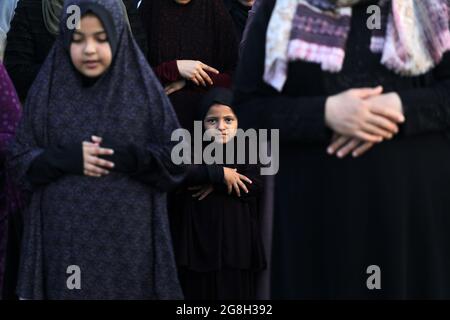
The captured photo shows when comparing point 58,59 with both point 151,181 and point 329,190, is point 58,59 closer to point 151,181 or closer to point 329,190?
point 151,181

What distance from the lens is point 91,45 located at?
2.92 meters

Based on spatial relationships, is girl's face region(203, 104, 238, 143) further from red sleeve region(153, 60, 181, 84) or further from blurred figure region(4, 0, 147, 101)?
blurred figure region(4, 0, 147, 101)

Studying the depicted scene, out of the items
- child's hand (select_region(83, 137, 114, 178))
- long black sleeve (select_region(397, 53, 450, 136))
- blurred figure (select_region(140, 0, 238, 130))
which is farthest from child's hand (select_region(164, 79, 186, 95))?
long black sleeve (select_region(397, 53, 450, 136))

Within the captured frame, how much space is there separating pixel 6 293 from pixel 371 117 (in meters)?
1.93

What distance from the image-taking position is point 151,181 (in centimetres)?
291

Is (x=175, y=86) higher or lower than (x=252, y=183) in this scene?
higher

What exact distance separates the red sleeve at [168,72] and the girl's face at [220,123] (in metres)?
0.23

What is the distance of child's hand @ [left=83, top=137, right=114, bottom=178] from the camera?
9.20 ft

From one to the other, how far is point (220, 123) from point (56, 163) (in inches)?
40.1

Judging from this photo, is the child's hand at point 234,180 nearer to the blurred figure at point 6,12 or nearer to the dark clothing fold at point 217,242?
the dark clothing fold at point 217,242

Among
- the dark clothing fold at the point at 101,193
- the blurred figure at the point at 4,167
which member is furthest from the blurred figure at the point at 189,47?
the blurred figure at the point at 4,167

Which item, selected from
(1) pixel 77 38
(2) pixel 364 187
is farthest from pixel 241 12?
(2) pixel 364 187

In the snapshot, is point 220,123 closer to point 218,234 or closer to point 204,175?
point 204,175
